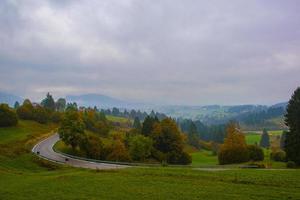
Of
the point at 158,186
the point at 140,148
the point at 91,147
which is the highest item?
the point at 140,148

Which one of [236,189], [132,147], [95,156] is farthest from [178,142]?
[236,189]

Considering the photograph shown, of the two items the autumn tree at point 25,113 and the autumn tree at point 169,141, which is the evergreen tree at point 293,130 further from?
the autumn tree at point 25,113

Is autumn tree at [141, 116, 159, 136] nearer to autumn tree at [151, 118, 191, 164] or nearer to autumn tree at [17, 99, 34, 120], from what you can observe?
autumn tree at [151, 118, 191, 164]

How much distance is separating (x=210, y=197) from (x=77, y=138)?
218 ft

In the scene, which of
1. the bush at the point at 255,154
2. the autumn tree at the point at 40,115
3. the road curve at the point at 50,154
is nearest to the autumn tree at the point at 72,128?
the road curve at the point at 50,154

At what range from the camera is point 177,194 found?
33.7m

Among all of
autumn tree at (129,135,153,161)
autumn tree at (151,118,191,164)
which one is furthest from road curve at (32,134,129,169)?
autumn tree at (151,118,191,164)

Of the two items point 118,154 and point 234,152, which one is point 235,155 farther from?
point 118,154

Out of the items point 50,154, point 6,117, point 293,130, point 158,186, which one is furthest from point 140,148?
point 158,186

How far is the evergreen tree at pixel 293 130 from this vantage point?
68750 mm

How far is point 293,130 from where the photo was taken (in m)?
70.1

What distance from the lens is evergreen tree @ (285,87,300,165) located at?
68750 millimetres

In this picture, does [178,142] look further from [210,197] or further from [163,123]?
[210,197]

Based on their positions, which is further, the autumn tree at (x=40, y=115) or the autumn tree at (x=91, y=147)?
the autumn tree at (x=40, y=115)
